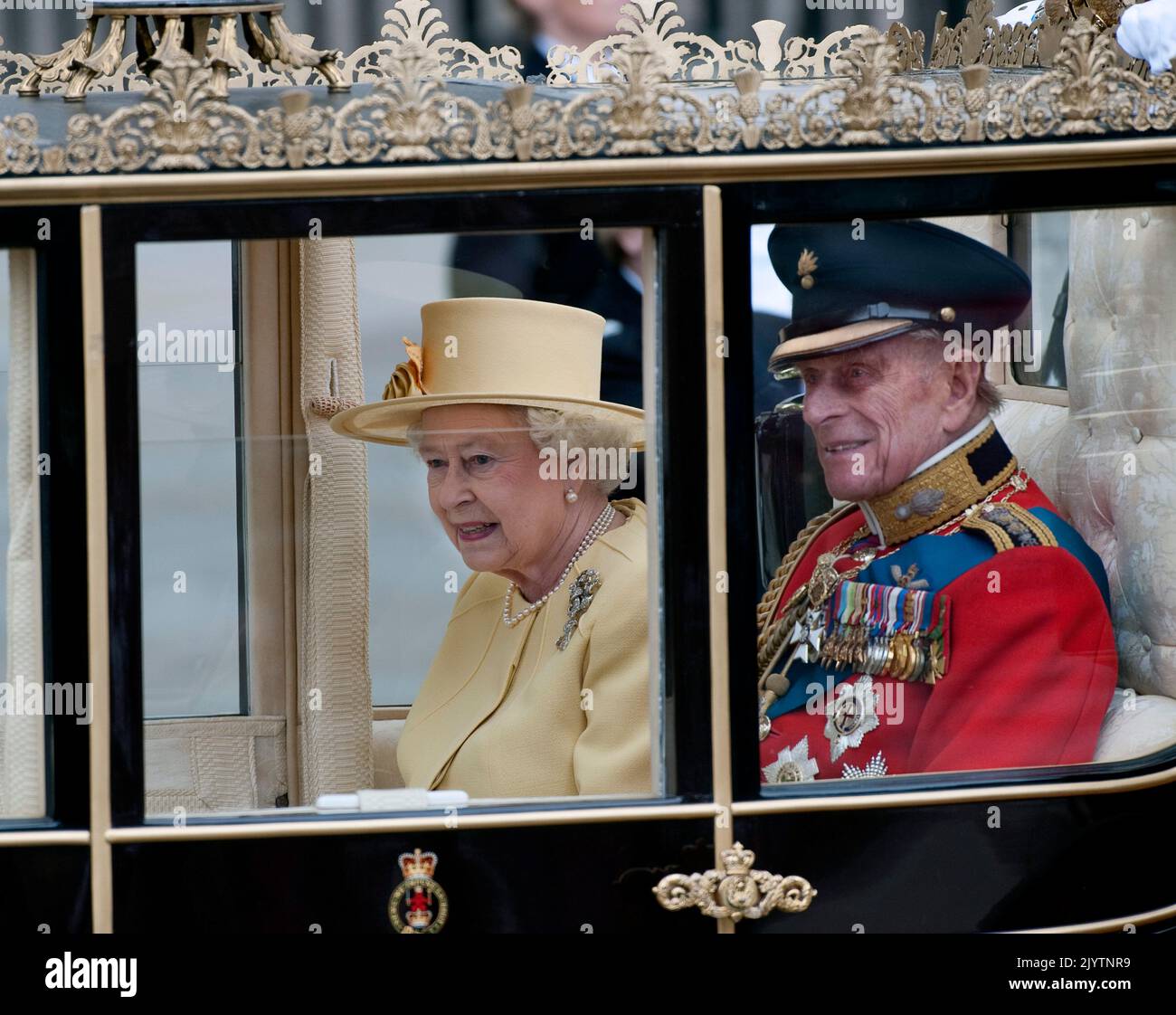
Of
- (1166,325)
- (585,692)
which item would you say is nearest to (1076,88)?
(1166,325)

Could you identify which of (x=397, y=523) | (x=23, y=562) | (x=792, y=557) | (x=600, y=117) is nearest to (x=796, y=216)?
(x=600, y=117)

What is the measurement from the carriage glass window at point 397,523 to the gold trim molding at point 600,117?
190mm

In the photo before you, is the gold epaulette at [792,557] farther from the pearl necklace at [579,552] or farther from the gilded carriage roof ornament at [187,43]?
the gilded carriage roof ornament at [187,43]

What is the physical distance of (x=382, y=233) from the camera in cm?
255

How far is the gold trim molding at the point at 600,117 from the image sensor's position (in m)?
2.49

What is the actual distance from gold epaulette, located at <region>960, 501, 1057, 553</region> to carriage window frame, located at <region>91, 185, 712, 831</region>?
1.89 feet

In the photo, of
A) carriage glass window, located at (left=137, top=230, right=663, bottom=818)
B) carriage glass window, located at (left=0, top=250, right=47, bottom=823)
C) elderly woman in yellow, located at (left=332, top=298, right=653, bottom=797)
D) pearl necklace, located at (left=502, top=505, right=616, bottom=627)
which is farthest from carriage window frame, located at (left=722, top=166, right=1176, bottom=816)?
carriage glass window, located at (left=0, top=250, right=47, bottom=823)

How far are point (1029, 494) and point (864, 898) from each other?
0.79m

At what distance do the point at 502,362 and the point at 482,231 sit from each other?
1.72ft

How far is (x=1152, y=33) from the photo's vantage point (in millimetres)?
2549

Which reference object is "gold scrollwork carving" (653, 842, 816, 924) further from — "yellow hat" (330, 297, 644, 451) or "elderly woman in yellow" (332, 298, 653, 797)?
"yellow hat" (330, 297, 644, 451)

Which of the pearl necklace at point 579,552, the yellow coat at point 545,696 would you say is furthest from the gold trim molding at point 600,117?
the pearl necklace at point 579,552

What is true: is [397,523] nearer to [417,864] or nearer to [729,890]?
[417,864]

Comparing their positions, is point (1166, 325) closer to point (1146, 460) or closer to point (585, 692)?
point (1146, 460)
